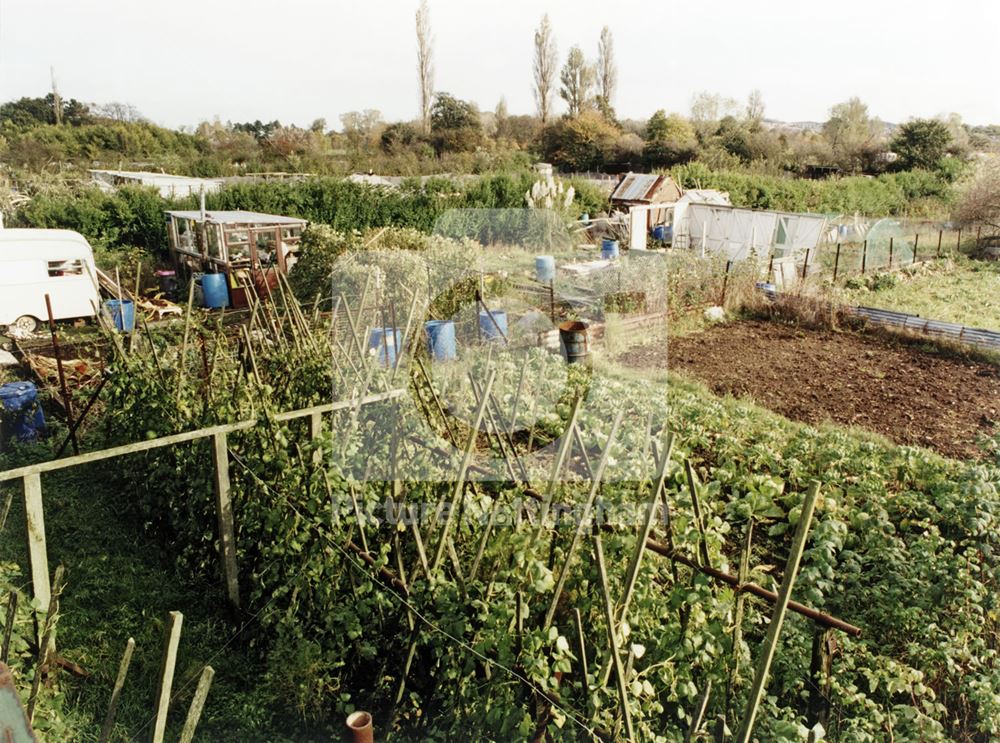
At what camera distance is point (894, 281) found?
12.0 m

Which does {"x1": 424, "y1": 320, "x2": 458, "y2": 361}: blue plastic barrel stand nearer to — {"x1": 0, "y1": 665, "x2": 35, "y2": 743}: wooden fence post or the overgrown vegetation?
the overgrown vegetation

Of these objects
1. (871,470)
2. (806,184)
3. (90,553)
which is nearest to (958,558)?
(871,470)

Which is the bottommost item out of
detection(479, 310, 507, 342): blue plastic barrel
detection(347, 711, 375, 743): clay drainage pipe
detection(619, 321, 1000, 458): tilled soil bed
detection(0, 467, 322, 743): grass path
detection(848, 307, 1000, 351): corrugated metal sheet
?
detection(0, 467, 322, 743): grass path

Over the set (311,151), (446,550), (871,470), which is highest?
(311,151)

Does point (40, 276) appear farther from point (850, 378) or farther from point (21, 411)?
point (850, 378)

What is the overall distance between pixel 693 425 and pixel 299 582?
11.2ft

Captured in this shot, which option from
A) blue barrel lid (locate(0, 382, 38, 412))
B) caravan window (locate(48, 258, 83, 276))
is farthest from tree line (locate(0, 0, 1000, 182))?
blue barrel lid (locate(0, 382, 38, 412))

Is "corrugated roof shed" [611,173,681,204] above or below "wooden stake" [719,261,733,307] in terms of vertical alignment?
above

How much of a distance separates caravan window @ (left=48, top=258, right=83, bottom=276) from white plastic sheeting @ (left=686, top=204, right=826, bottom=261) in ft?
33.7

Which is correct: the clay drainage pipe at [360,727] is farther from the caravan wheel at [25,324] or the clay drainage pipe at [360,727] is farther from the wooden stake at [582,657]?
the caravan wheel at [25,324]

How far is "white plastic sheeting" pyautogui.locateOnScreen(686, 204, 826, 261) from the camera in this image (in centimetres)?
1345

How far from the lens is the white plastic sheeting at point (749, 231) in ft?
44.1

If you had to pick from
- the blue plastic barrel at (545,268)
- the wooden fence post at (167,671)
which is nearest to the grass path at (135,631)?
the wooden fence post at (167,671)

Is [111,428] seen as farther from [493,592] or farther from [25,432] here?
[493,592]
